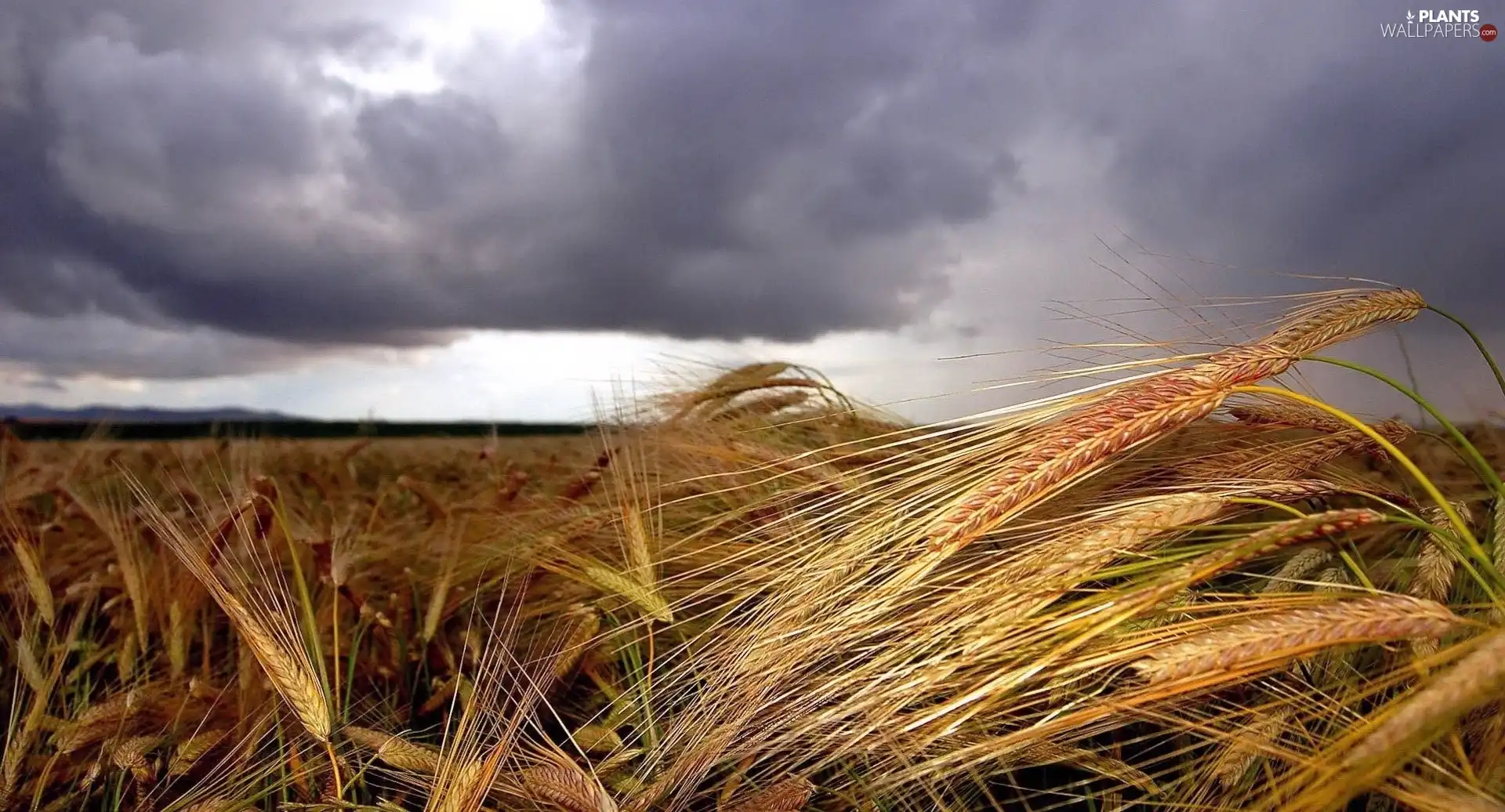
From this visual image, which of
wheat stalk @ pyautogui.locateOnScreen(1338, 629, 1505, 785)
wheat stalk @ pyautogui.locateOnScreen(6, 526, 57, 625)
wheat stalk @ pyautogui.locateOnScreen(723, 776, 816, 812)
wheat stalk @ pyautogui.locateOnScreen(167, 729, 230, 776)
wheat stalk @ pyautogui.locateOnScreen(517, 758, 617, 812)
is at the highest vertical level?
wheat stalk @ pyautogui.locateOnScreen(1338, 629, 1505, 785)

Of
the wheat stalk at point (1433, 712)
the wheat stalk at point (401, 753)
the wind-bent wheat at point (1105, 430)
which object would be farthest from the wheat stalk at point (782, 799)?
the wheat stalk at point (1433, 712)

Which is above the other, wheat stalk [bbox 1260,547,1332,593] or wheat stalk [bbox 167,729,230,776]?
wheat stalk [bbox 1260,547,1332,593]

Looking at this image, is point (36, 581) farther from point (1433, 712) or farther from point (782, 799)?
point (1433, 712)

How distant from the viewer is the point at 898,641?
1.25 meters

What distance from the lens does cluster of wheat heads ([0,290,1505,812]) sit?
102cm

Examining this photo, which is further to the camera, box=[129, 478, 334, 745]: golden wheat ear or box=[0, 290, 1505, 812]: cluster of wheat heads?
box=[129, 478, 334, 745]: golden wheat ear

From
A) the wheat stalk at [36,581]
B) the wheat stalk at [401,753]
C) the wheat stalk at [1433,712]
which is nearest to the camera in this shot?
the wheat stalk at [1433,712]

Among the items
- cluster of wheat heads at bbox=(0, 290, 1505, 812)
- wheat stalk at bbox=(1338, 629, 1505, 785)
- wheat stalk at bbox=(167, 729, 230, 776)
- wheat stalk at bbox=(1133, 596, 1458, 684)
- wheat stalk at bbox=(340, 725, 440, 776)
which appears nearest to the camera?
wheat stalk at bbox=(1338, 629, 1505, 785)

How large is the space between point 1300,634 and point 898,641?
511 mm

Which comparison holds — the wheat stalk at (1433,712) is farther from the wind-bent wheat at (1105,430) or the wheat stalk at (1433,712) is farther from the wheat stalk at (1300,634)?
the wind-bent wheat at (1105,430)

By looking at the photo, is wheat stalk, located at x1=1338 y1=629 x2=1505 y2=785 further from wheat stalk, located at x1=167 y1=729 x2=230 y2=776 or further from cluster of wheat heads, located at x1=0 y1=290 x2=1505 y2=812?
wheat stalk, located at x1=167 y1=729 x2=230 y2=776

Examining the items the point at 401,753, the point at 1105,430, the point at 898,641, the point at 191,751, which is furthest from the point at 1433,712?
the point at 191,751

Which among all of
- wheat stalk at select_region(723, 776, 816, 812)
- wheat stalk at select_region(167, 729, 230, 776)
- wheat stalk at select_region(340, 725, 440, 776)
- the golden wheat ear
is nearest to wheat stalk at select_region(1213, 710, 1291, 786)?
wheat stalk at select_region(723, 776, 816, 812)

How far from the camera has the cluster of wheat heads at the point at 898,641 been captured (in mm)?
1021
